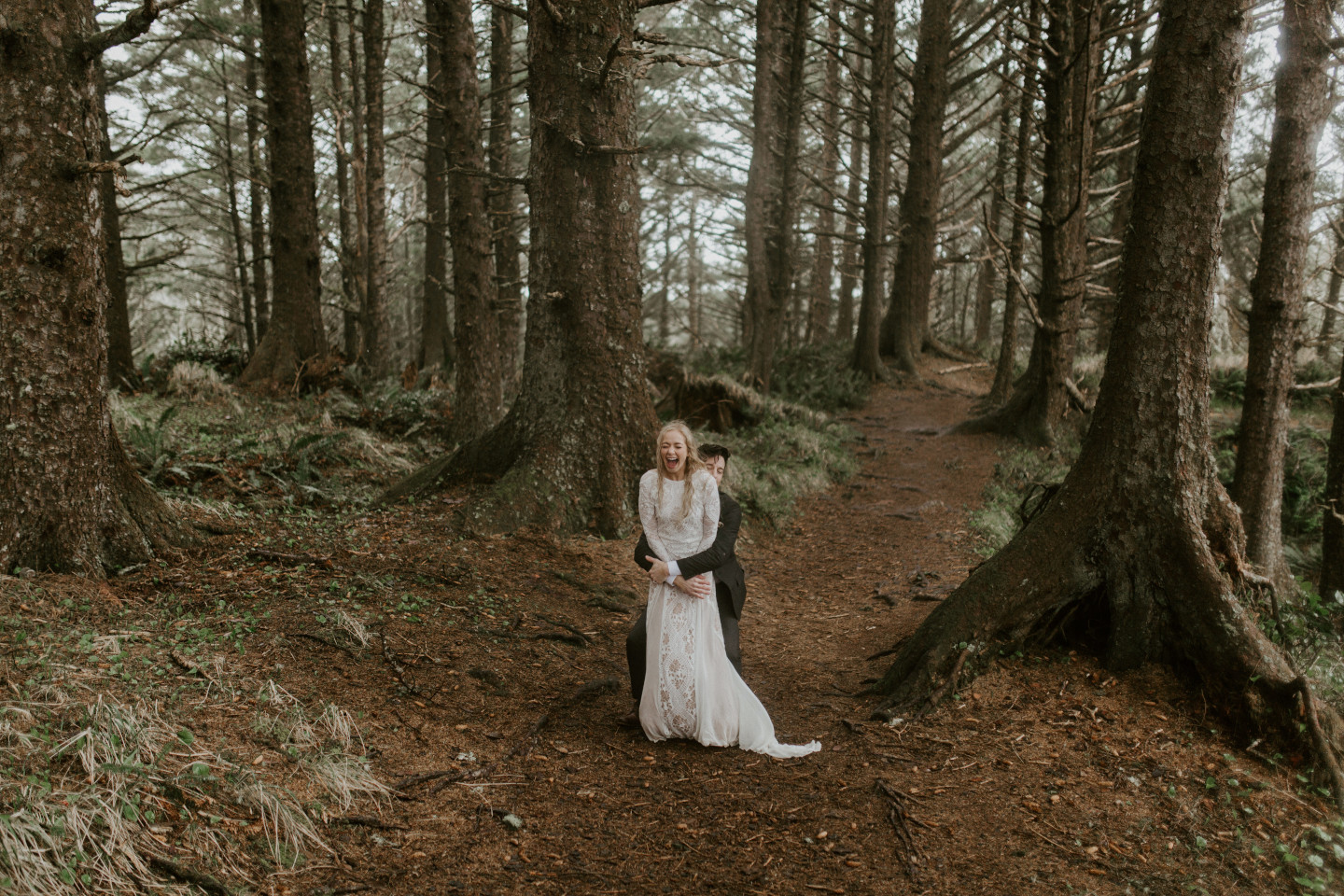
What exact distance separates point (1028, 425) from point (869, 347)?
225 inches

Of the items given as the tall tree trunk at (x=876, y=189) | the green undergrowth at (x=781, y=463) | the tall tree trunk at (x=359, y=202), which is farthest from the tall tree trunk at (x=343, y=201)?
the tall tree trunk at (x=876, y=189)

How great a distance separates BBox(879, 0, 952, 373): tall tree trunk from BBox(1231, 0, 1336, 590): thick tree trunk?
11.4 m

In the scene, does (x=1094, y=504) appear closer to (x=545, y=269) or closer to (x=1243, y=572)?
(x=1243, y=572)

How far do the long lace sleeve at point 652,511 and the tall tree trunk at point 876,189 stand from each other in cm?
1359

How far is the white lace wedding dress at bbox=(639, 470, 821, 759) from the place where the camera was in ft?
15.3

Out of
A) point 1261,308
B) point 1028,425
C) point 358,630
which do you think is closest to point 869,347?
point 1028,425

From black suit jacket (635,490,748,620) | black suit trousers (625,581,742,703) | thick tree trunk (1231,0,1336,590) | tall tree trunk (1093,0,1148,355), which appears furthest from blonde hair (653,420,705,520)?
tall tree trunk (1093,0,1148,355)

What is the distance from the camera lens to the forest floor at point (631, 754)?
3.38m

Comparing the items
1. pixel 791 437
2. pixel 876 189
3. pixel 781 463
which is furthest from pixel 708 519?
pixel 876 189

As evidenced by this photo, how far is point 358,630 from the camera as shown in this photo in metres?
5.07

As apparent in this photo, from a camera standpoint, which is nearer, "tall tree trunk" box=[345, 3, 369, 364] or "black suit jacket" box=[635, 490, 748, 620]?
"black suit jacket" box=[635, 490, 748, 620]

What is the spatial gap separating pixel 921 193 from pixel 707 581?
53.4 ft

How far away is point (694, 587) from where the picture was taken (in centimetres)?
476

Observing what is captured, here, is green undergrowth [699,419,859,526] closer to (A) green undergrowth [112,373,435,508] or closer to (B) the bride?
(A) green undergrowth [112,373,435,508]
